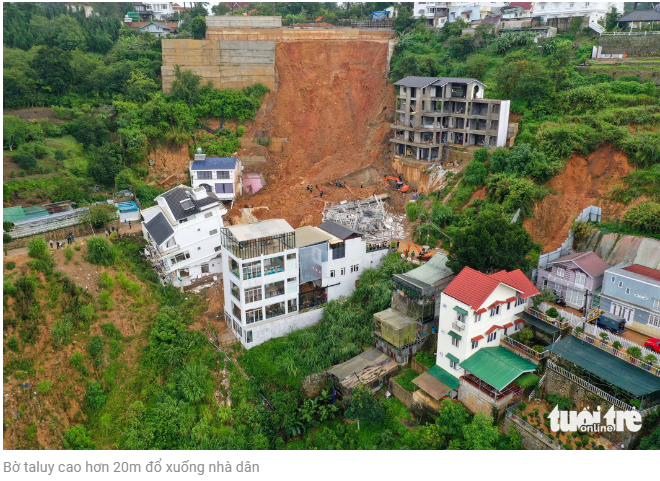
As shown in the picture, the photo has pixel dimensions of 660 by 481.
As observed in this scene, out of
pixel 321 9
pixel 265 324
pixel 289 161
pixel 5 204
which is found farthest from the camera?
pixel 321 9

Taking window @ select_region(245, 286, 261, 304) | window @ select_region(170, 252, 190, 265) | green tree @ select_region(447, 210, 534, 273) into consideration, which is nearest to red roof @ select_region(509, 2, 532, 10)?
green tree @ select_region(447, 210, 534, 273)

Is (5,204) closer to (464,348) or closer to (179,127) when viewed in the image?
(179,127)

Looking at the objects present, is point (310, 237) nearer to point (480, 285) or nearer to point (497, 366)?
point (480, 285)

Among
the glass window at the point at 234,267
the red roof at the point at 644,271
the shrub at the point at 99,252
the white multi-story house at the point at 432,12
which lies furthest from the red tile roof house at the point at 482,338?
the white multi-story house at the point at 432,12

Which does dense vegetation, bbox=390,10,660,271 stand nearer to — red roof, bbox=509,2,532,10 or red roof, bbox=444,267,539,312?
red roof, bbox=444,267,539,312

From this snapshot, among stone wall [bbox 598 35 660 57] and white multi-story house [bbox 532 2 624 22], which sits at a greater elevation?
white multi-story house [bbox 532 2 624 22]

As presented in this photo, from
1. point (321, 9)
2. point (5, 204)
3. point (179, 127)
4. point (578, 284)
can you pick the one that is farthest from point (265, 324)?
point (321, 9)

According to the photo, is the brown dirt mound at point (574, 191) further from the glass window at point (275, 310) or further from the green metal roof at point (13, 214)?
the green metal roof at point (13, 214)
